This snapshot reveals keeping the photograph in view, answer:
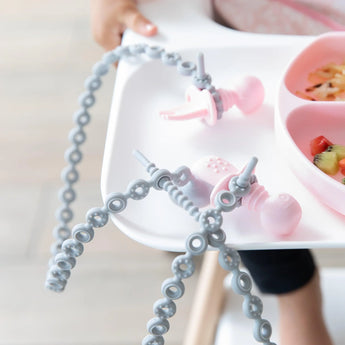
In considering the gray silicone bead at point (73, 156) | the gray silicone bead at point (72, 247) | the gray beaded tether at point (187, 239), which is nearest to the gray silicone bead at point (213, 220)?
the gray beaded tether at point (187, 239)

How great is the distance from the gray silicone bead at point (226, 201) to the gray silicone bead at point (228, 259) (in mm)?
31

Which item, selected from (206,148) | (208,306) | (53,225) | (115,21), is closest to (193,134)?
(206,148)

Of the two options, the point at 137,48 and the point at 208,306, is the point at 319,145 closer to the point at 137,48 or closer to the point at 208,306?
the point at 137,48

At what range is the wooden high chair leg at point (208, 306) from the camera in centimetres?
87

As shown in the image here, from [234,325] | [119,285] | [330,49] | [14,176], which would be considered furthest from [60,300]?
[330,49]

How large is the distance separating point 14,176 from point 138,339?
519 mm

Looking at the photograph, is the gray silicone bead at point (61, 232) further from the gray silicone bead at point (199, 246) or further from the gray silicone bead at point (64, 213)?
the gray silicone bead at point (199, 246)

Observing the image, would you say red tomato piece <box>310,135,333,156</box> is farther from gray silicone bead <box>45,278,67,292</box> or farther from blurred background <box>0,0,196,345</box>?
blurred background <box>0,0,196,345</box>

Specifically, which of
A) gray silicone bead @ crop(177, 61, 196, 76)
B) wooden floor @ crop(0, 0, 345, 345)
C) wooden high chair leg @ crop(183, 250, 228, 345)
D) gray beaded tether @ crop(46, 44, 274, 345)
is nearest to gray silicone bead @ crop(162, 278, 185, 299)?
gray beaded tether @ crop(46, 44, 274, 345)

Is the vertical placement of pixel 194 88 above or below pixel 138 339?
above

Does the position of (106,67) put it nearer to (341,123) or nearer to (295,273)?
(341,123)

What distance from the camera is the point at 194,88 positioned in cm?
56

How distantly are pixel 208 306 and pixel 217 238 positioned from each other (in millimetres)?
457

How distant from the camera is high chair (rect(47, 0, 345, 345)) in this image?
0.45 meters
